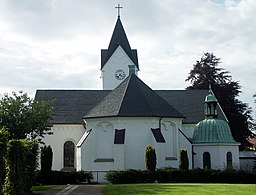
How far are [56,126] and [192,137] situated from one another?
54.9 feet

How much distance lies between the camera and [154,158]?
4112cm

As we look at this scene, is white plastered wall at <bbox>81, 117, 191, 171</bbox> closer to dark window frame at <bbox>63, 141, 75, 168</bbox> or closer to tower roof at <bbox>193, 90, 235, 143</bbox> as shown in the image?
tower roof at <bbox>193, 90, 235, 143</bbox>

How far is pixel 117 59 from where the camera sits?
65.4m

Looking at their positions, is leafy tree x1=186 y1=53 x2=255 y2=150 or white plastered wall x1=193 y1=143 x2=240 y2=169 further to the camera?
leafy tree x1=186 y1=53 x2=255 y2=150

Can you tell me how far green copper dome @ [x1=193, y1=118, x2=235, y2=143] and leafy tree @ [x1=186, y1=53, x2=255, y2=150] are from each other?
13.5 m

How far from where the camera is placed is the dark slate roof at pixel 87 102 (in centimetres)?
5741

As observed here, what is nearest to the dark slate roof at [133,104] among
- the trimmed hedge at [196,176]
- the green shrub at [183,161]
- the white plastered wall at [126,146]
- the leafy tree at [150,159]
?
the white plastered wall at [126,146]

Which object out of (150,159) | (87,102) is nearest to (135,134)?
(150,159)

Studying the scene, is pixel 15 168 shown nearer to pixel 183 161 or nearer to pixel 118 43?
pixel 183 161

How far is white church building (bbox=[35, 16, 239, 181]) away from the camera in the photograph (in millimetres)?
44906

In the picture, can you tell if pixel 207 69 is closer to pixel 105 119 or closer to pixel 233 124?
→ pixel 233 124

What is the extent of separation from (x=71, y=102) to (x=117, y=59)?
995cm

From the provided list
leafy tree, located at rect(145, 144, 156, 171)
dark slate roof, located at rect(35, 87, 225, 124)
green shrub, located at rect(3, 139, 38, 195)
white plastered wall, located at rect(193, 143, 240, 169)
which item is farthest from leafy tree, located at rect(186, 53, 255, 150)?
green shrub, located at rect(3, 139, 38, 195)

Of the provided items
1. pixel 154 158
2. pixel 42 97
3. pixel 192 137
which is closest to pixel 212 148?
pixel 192 137
